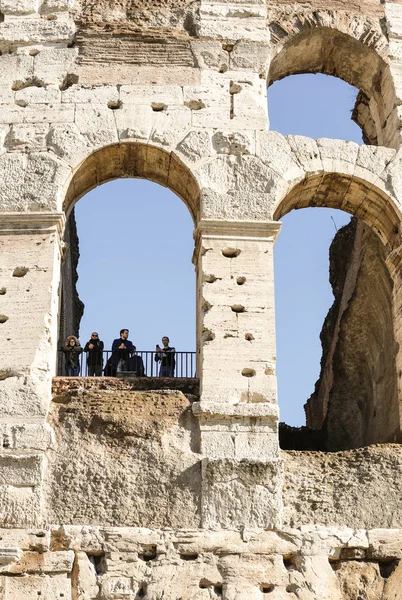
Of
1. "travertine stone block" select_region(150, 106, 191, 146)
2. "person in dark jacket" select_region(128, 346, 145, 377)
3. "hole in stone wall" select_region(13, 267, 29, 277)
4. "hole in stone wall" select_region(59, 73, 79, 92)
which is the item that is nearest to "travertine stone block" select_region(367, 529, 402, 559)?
"person in dark jacket" select_region(128, 346, 145, 377)

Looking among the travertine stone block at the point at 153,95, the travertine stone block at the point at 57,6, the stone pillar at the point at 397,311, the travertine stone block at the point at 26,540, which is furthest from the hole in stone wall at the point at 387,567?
the travertine stone block at the point at 57,6

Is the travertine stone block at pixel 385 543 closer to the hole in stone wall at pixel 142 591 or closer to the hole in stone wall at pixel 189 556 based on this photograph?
the hole in stone wall at pixel 189 556

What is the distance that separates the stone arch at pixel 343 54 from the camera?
42.0 ft

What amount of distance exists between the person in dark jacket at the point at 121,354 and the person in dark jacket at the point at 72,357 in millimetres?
392

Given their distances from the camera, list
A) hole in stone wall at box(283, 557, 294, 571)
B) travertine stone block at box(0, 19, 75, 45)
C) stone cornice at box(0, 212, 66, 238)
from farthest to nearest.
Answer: travertine stone block at box(0, 19, 75, 45), stone cornice at box(0, 212, 66, 238), hole in stone wall at box(283, 557, 294, 571)

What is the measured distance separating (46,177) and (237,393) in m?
3.07

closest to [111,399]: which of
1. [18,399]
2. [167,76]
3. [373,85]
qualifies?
[18,399]

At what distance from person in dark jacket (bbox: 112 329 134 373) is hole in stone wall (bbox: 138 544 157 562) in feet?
8.08

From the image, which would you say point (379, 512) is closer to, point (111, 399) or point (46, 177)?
point (111, 399)

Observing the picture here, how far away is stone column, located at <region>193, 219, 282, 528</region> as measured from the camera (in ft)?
33.9

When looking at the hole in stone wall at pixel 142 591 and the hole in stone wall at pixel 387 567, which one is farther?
the hole in stone wall at pixel 387 567

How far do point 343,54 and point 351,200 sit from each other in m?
1.99

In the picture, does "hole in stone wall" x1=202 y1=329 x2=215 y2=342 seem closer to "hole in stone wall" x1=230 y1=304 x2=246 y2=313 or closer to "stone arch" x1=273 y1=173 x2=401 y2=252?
"hole in stone wall" x1=230 y1=304 x2=246 y2=313

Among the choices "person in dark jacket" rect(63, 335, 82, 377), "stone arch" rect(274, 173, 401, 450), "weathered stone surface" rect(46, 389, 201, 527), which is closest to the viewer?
"weathered stone surface" rect(46, 389, 201, 527)
